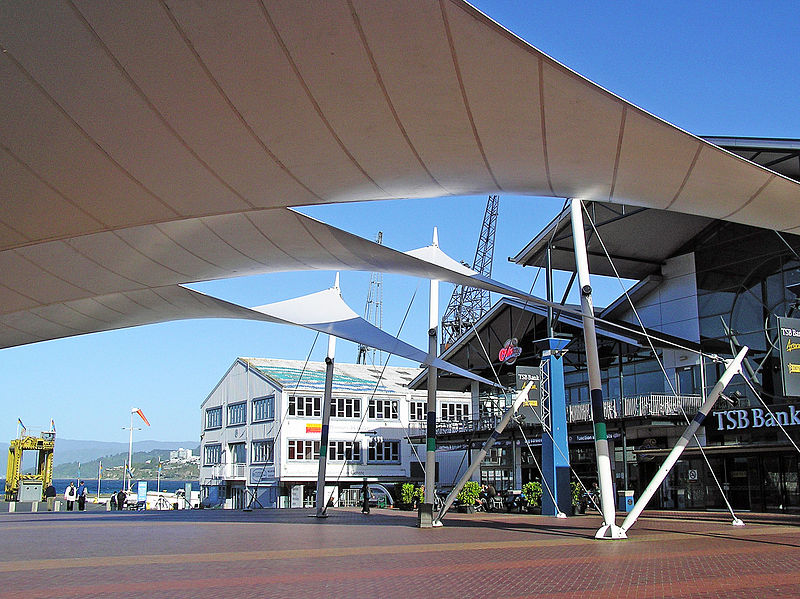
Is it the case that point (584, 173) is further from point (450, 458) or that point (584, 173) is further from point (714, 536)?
point (450, 458)

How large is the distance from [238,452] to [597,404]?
147ft

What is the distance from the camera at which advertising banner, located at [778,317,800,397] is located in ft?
74.3

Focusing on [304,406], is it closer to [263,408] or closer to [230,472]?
[263,408]

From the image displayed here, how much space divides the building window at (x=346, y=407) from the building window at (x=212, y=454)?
430 inches

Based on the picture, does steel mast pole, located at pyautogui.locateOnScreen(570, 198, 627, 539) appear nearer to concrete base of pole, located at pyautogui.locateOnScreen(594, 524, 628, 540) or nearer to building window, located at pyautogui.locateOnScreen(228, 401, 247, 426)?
concrete base of pole, located at pyautogui.locateOnScreen(594, 524, 628, 540)

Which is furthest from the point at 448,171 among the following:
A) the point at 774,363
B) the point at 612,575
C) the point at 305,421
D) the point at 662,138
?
the point at 305,421

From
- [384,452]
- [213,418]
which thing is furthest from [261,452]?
[213,418]

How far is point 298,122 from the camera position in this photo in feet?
34.1

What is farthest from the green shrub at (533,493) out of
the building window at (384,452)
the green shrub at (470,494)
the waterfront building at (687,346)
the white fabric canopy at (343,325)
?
the building window at (384,452)

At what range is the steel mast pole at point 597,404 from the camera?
60.7 ft

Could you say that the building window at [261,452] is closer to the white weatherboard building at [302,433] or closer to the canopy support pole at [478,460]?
the white weatherboard building at [302,433]

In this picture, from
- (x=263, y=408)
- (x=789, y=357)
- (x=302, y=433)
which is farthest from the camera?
(x=263, y=408)

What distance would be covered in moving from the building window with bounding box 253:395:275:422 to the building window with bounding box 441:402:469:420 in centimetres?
1325

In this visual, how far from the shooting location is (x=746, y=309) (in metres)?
30.8
